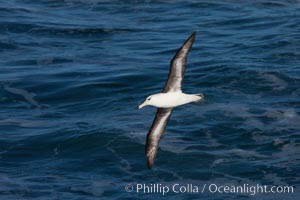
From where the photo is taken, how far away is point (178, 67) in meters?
23.8

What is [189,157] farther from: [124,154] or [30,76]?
[30,76]

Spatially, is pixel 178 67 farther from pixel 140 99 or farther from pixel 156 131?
pixel 140 99

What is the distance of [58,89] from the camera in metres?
41.7

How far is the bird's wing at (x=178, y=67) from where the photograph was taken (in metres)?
23.3

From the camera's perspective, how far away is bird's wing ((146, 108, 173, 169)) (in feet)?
85.5

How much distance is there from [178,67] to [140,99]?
669 inches

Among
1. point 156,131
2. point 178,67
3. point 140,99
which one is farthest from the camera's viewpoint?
point 140,99

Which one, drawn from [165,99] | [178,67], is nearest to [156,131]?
[165,99]

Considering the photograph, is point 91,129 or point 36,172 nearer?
point 36,172

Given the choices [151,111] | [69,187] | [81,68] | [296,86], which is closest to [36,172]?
[69,187]

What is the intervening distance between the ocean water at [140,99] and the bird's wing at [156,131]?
20.4ft

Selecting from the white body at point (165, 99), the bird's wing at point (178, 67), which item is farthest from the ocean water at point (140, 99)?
the bird's wing at point (178, 67)

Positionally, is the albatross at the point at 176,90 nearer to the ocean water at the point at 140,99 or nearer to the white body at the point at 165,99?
the white body at the point at 165,99

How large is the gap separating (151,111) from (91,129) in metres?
3.77
